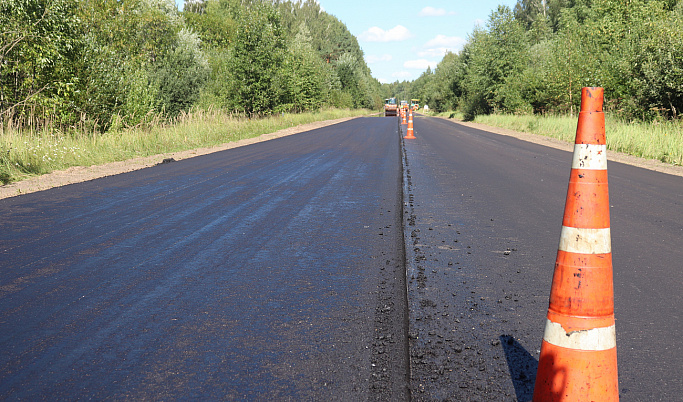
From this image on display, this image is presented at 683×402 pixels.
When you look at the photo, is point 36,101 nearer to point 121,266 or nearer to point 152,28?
point 121,266

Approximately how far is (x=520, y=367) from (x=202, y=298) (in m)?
2.39

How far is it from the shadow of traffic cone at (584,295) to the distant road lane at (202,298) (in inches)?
30.5

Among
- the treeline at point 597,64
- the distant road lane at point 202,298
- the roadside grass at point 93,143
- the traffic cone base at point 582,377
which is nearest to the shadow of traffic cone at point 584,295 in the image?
the traffic cone base at point 582,377

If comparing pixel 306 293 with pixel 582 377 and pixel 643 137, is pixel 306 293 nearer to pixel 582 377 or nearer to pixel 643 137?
pixel 582 377

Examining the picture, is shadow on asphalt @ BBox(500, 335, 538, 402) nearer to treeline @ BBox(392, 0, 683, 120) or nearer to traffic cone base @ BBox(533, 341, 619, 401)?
traffic cone base @ BBox(533, 341, 619, 401)

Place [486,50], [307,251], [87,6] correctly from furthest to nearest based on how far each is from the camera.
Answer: [486,50]
[87,6]
[307,251]

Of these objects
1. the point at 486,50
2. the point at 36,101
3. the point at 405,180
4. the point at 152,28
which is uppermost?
the point at 152,28

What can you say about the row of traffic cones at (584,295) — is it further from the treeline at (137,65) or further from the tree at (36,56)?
the treeline at (137,65)

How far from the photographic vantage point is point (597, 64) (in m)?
29.0

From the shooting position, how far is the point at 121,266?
504 cm

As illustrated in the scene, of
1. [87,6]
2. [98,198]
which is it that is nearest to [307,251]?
[98,198]

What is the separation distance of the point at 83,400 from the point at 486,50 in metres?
48.3

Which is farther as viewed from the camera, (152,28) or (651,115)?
(152,28)

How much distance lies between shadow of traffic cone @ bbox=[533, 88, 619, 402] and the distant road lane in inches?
30.5
